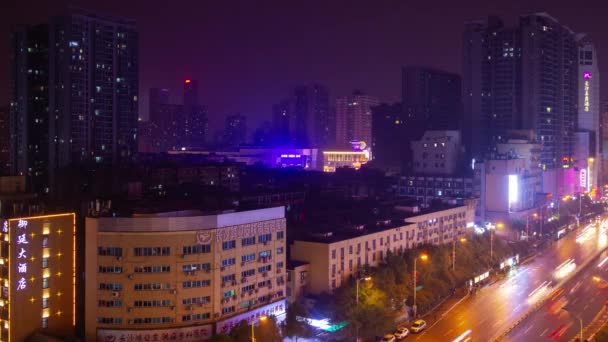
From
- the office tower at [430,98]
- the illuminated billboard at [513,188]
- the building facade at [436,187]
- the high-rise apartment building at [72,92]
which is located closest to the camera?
the high-rise apartment building at [72,92]

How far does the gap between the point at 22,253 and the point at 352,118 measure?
8244 centimetres

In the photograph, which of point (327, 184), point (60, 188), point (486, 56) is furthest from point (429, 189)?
point (60, 188)

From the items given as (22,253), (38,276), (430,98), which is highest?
(430,98)

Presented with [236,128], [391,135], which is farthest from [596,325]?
[236,128]

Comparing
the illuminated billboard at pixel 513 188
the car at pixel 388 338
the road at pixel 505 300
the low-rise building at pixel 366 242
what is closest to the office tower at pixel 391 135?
the illuminated billboard at pixel 513 188

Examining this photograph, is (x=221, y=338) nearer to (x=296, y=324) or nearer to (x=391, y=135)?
(x=296, y=324)

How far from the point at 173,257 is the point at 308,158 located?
188 feet

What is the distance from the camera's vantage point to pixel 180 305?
66.8 feet

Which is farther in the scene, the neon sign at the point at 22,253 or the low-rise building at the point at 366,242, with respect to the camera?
the low-rise building at the point at 366,242

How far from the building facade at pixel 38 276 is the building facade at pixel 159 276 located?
1.44 meters

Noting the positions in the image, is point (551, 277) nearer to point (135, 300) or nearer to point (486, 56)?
point (135, 300)

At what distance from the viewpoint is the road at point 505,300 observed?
77.9 ft

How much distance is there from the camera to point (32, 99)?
45.4 m

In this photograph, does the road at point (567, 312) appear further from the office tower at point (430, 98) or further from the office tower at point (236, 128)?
the office tower at point (236, 128)
